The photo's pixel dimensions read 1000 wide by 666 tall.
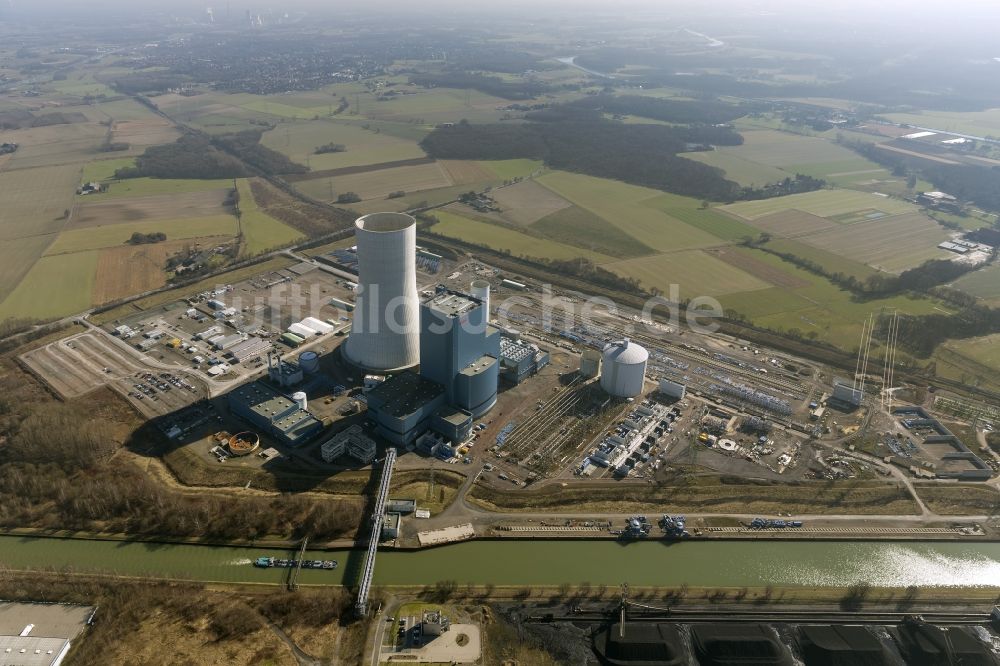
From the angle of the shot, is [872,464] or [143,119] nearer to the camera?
[872,464]

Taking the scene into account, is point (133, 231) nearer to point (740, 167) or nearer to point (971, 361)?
point (971, 361)

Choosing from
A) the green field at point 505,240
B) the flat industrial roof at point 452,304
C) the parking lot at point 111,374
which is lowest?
the parking lot at point 111,374

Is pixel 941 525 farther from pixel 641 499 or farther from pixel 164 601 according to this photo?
pixel 164 601

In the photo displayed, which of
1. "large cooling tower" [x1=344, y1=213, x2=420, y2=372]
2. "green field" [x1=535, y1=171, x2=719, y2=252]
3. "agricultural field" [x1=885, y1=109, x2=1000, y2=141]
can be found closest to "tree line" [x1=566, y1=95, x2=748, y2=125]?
"agricultural field" [x1=885, y1=109, x2=1000, y2=141]

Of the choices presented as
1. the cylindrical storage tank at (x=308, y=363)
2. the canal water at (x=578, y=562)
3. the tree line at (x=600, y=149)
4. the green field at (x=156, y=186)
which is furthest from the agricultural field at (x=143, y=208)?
the canal water at (x=578, y=562)

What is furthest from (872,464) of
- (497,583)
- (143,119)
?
(143,119)

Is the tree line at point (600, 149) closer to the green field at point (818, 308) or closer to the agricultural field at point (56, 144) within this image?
the green field at point (818, 308)

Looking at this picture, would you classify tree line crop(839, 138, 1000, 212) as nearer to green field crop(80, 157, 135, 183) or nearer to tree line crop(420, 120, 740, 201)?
tree line crop(420, 120, 740, 201)
